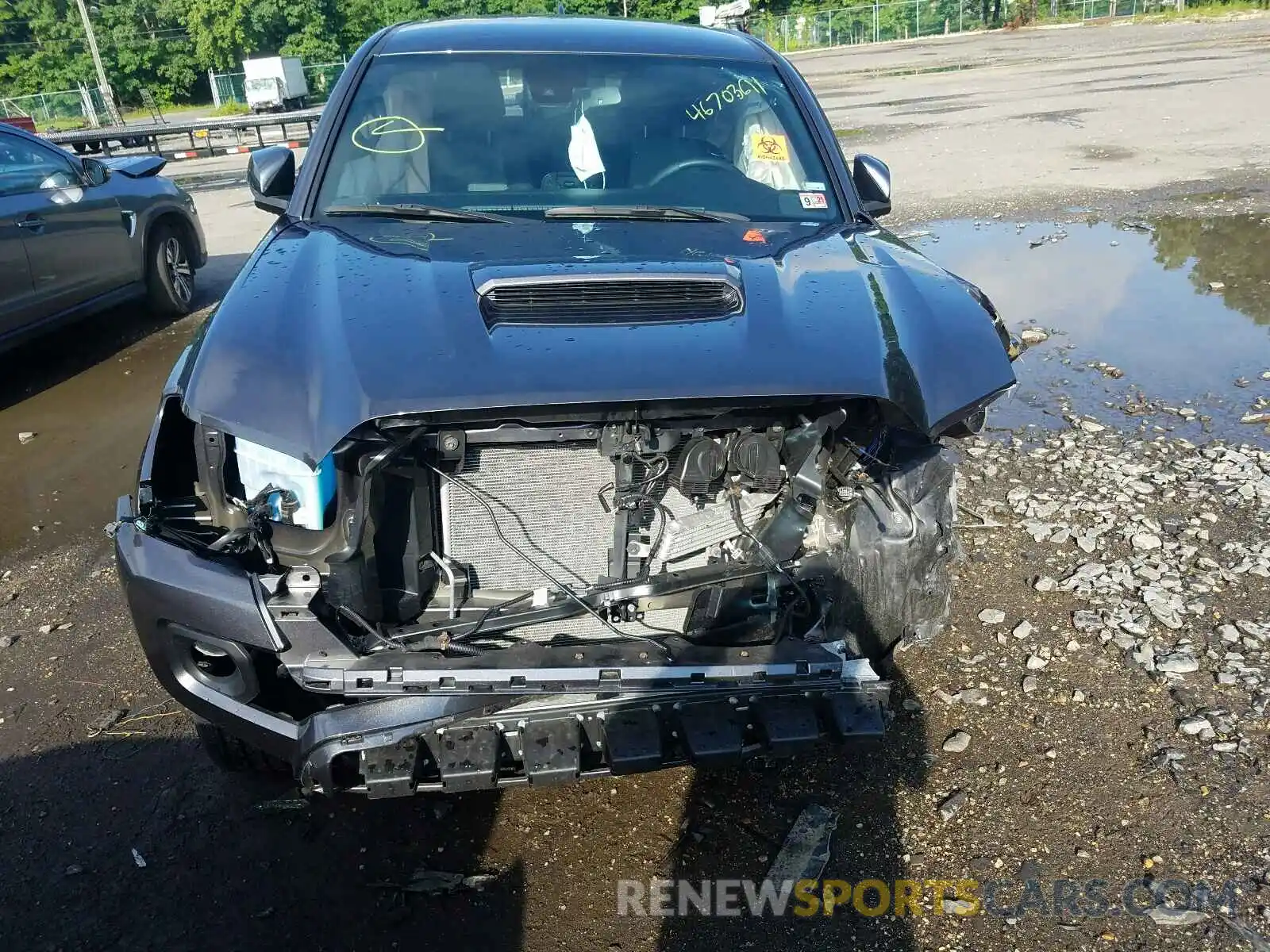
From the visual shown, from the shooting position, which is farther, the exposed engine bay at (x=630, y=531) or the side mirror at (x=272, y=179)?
the side mirror at (x=272, y=179)

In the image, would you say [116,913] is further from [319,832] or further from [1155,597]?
[1155,597]

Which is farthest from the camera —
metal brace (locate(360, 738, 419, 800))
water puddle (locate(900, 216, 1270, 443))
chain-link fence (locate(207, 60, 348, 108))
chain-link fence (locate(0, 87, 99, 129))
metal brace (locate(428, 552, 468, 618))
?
chain-link fence (locate(207, 60, 348, 108))

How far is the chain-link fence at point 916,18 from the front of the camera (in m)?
A: 48.5

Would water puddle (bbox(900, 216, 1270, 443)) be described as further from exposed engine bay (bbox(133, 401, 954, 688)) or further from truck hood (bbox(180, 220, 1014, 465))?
exposed engine bay (bbox(133, 401, 954, 688))

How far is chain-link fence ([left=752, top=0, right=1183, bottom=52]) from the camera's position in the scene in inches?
1911

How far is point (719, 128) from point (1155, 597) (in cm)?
234

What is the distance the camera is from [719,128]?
373 cm

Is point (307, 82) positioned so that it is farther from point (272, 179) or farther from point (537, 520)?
point (537, 520)

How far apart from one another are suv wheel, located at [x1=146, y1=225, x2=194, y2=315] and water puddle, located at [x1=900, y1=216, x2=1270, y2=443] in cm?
603

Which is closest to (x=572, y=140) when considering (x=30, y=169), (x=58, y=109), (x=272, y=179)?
(x=272, y=179)

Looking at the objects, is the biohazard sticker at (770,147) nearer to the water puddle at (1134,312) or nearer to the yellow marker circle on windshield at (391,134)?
the yellow marker circle on windshield at (391,134)

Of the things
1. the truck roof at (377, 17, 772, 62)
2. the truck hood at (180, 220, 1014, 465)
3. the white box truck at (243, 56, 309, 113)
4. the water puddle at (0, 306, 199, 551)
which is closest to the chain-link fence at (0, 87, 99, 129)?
the white box truck at (243, 56, 309, 113)

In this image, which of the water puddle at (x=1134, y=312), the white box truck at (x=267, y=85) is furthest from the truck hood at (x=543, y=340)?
the white box truck at (x=267, y=85)

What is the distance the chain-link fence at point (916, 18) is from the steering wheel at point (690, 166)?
48.7 meters
